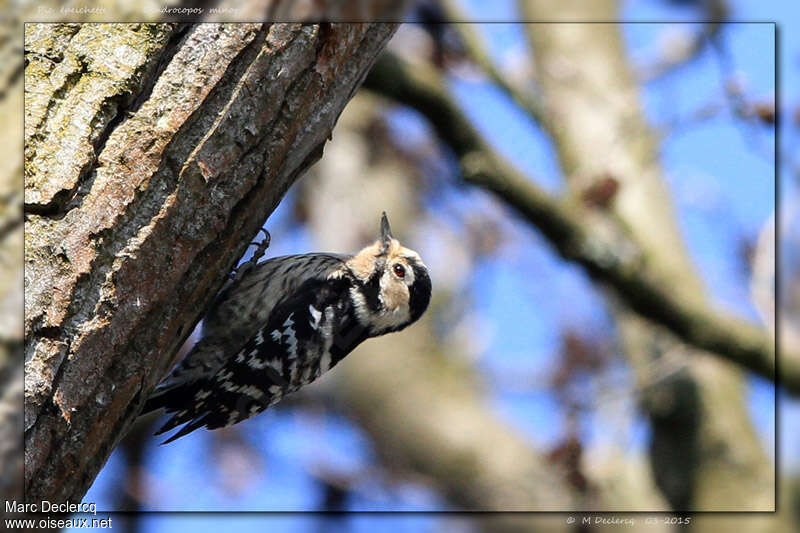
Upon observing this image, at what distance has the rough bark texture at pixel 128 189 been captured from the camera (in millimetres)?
2414

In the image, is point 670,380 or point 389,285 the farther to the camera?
point 670,380

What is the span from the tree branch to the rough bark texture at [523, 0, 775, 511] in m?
0.39

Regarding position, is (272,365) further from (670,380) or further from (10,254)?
(670,380)

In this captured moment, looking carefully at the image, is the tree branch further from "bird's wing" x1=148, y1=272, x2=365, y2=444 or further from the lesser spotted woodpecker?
"bird's wing" x1=148, y1=272, x2=365, y2=444

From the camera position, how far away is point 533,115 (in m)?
6.30

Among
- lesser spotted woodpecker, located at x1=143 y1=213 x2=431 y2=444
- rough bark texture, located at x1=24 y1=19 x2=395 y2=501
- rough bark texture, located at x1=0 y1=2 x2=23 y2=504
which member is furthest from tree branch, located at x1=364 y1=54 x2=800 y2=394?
rough bark texture, located at x1=0 y1=2 x2=23 y2=504

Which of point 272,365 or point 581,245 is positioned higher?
point 581,245

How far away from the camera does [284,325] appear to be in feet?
13.8

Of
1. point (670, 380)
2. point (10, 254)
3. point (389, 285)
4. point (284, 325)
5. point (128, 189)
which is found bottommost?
point (10, 254)

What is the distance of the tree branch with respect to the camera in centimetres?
529

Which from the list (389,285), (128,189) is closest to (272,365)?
(389,285)

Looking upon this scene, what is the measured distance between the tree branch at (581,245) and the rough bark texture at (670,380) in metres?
0.39

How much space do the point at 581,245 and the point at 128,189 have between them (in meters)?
3.48

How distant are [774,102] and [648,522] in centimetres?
404
